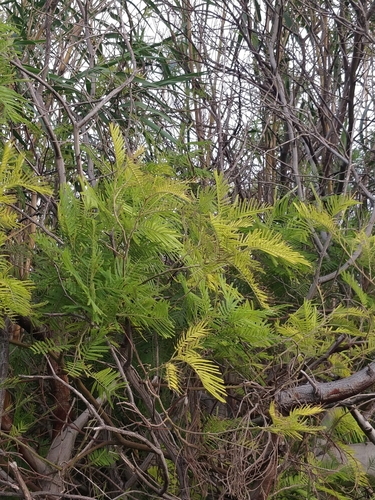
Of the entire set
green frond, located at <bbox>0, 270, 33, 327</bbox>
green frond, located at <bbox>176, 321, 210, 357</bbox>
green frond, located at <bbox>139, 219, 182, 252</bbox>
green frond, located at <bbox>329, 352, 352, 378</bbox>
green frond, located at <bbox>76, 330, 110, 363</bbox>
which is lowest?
green frond, located at <bbox>329, 352, 352, 378</bbox>

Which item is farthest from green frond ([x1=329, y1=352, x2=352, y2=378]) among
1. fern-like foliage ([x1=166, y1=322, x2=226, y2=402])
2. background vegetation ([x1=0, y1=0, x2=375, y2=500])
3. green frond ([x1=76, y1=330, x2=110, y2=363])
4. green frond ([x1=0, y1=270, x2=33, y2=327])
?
green frond ([x1=0, y1=270, x2=33, y2=327])

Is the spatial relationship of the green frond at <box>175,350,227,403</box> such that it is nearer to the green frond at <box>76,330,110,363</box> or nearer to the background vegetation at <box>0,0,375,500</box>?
the background vegetation at <box>0,0,375,500</box>

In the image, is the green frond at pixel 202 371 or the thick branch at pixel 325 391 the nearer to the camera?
the green frond at pixel 202 371

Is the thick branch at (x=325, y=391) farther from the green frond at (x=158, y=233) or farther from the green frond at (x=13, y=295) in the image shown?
the green frond at (x=13, y=295)

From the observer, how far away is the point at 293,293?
202 centimetres

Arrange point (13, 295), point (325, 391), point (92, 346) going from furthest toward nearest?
point (325, 391), point (92, 346), point (13, 295)

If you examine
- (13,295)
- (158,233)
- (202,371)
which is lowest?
(202,371)

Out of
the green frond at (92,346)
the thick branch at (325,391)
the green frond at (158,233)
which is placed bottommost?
the thick branch at (325,391)

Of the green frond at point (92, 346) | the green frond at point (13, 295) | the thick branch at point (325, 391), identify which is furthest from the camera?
the thick branch at point (325, 391)

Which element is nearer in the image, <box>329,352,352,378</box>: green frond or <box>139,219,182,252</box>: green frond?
<box>139,219,182,252</box>: green frond

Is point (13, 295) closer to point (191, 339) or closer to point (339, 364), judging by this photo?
point (191, 339)

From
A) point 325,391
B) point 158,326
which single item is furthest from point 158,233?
point 325,391

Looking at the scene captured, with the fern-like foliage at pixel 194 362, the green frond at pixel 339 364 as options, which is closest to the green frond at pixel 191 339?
the fern-like foliage at pixel 194 362

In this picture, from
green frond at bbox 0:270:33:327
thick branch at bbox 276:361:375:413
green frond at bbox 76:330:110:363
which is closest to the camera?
green frond at bbox 0:270:33:327
